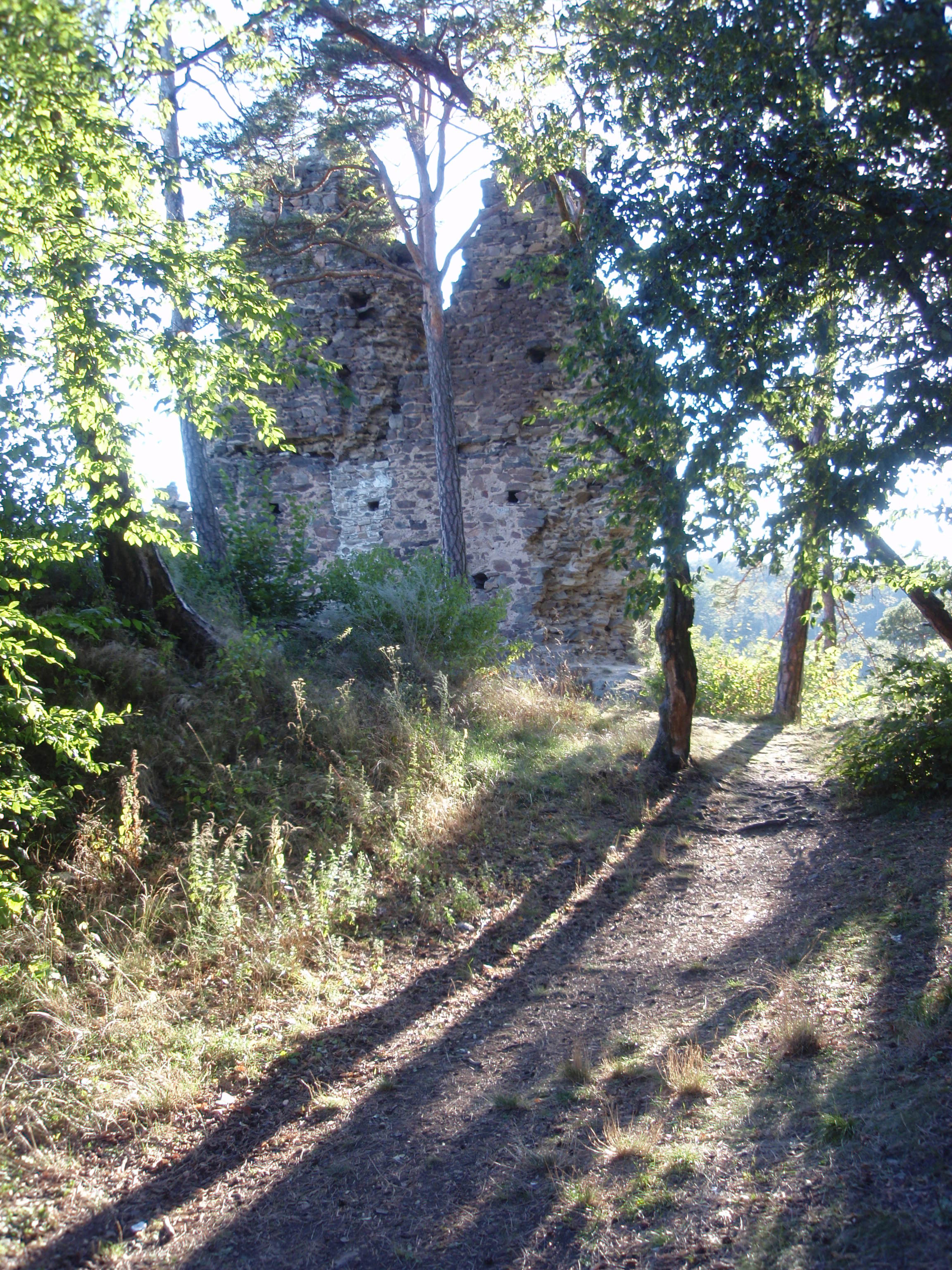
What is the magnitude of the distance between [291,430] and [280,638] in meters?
7.18

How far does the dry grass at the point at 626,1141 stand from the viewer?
9.74ft

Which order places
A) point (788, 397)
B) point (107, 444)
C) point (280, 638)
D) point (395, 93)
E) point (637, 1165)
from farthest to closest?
point (395, 93)
point (280, 638)
point (788, 397)
point (107, 444)
point (637, 1165)

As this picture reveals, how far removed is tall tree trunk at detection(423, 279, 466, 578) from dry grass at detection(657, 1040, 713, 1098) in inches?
322

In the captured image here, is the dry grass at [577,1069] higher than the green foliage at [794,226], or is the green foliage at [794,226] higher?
the green foliage at [794,226]

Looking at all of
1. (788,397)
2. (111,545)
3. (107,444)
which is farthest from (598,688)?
(107,444)

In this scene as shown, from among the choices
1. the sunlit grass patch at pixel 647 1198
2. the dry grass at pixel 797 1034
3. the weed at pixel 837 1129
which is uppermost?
the weed at pixel 837 1129

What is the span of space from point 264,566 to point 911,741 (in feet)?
20.5

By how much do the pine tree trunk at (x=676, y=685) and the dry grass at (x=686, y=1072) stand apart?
4.46m

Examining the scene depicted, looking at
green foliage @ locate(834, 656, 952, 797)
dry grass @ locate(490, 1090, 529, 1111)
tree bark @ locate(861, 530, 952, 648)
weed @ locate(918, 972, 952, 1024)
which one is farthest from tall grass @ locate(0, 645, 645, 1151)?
tree bark @ locate(861, 530, 952, 648)

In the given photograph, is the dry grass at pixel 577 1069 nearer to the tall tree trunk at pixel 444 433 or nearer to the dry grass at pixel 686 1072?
the dry grass at pixel 686 1072

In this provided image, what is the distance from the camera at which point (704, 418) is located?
5.34 metres

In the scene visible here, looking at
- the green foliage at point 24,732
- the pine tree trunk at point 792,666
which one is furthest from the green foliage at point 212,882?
the pine tree trunk at point 792,666

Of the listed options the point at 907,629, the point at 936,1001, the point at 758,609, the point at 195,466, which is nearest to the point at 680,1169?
the point at 936,1001

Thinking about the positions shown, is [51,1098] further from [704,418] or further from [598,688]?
[598,688]
